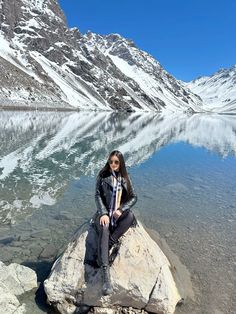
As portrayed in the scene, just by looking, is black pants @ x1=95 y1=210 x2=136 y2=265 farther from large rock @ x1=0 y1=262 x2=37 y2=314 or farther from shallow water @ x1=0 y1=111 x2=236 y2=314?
shallow water @ x1=0 y1=111 x2=236 y2=314

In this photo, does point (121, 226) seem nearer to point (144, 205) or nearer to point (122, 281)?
point (122, 281)

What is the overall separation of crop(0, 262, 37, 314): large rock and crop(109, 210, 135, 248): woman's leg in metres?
2.79

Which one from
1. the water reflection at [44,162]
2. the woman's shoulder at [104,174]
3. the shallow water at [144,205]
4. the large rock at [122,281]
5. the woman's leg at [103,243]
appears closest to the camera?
the woman's leg at [103,243]

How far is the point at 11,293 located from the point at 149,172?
A: 72.6 feet

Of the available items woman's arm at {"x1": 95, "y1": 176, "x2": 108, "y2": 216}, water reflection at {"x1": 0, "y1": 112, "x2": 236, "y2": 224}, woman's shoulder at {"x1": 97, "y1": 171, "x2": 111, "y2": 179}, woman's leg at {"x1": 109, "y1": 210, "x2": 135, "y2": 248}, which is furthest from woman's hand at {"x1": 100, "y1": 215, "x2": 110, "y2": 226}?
water reflection at {"x1": 0, "y1": 112, "x2": 236, "y2": 224}

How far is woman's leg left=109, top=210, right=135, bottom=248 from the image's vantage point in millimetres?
10273

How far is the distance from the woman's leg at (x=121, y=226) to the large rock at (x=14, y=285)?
A: 2.79 metres

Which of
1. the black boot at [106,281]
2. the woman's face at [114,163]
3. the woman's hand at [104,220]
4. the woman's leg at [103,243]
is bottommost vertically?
the black boot at [106,281]

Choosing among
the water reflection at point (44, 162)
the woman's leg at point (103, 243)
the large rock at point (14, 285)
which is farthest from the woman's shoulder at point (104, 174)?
the water reflection at point (44, 162)

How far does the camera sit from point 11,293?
10.1m

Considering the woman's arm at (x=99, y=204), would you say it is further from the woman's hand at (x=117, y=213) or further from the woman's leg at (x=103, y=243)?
the woman's leg at (x=103, y=243)

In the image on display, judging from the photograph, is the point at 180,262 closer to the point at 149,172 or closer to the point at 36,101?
Answer: the point at 149,172

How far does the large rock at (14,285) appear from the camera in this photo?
9602 millimetres

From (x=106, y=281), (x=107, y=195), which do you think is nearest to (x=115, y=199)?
(x=107, y=195)
